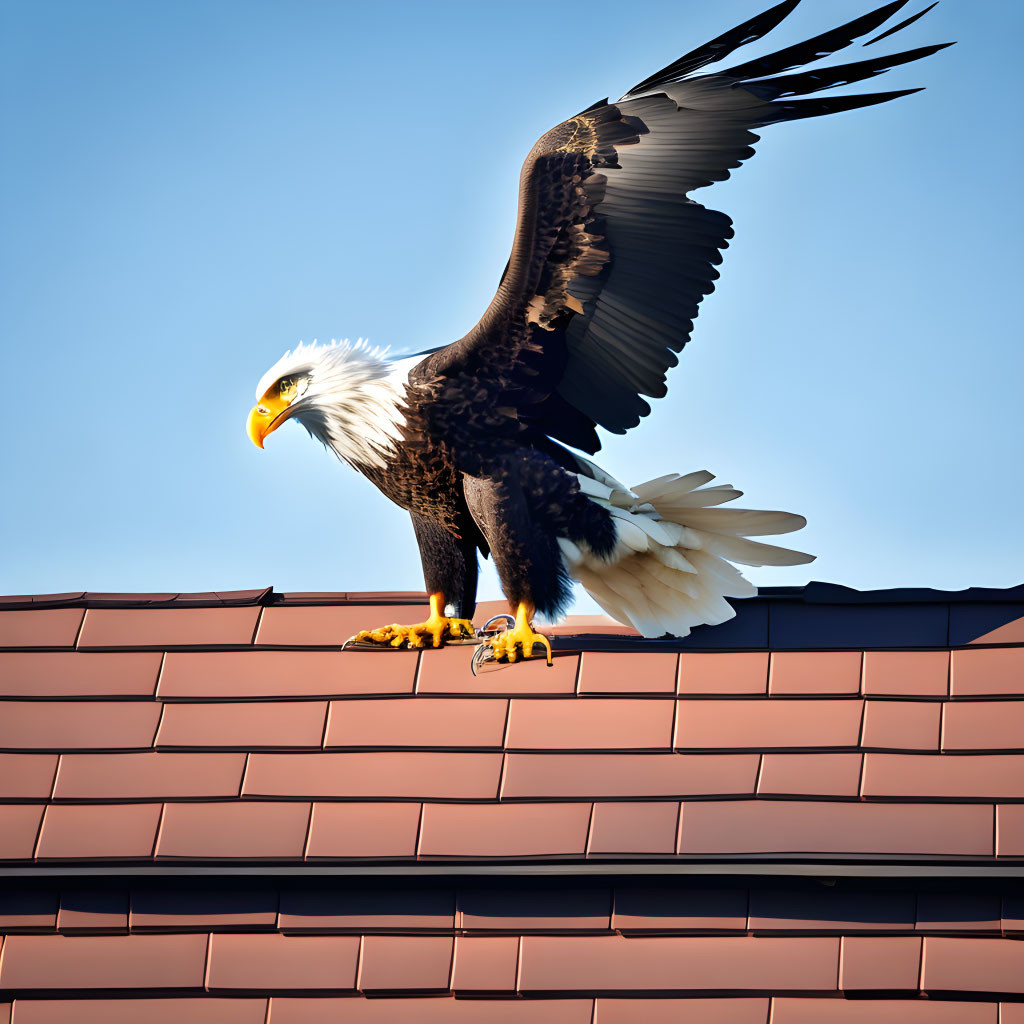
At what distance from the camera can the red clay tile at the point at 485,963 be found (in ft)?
7.92

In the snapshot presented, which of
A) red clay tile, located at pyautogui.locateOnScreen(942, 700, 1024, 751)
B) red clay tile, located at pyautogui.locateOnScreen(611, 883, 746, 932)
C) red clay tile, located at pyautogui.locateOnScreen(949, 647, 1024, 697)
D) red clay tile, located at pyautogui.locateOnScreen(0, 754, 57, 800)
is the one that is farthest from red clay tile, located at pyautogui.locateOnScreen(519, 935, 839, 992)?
red clay tile, located at pyautogui.locateOnScreen(0, 754, 57, 800)

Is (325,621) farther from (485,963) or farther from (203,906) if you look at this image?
(485,963)

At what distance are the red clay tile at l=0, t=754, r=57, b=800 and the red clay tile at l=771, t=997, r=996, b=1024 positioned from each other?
1.72m

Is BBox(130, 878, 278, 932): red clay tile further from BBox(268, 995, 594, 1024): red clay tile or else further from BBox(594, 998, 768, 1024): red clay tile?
BBox(594, 998, 768, 1024): red clay tile

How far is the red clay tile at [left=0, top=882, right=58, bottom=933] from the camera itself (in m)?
2.62

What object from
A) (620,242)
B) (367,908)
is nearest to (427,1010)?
(367,908)

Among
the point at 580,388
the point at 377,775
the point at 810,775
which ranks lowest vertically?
the point at 377,775

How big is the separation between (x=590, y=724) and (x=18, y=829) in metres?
1.34

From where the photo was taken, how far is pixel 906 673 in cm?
271

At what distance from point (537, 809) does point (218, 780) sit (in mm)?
766

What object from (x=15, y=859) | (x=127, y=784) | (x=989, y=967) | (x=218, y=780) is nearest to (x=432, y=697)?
(x=218, y=780)

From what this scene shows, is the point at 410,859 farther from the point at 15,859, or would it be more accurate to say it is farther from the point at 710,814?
the point at 15,859

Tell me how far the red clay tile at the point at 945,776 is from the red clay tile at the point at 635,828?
43 cm

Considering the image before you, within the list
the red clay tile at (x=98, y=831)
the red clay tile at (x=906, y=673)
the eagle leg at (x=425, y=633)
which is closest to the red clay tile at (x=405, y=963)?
the red clay tile at (x=98, y=831)
